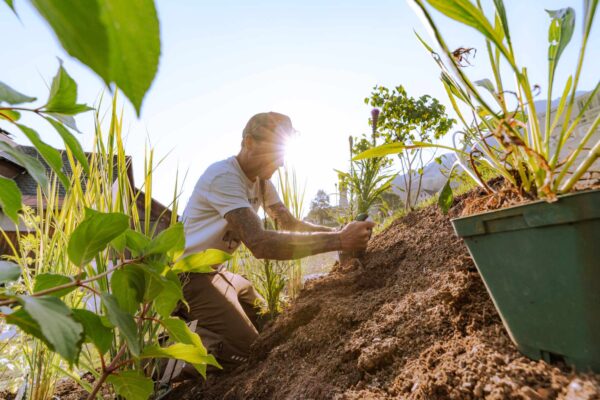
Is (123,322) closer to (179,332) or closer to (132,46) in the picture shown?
(179,332)

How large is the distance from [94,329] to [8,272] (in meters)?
0.14

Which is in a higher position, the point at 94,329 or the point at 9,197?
the point at 9,197

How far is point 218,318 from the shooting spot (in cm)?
182

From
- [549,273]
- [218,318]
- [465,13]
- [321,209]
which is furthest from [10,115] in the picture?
[321,209]

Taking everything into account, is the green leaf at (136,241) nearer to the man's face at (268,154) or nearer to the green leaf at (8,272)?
the green leaf at (8,272)

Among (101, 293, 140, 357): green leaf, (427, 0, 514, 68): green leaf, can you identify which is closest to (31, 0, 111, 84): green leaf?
(101, 293, 140, 357): green leaf

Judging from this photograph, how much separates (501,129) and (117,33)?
2.15 ft

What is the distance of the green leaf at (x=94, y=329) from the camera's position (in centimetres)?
45

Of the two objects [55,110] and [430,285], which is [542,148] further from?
[55,110]

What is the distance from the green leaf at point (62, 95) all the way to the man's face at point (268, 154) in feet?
5.58

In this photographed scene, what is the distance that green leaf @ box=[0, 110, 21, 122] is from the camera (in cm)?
40

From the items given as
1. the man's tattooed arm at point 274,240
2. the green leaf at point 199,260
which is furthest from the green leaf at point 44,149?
the man's tattooed arm at point 274,240

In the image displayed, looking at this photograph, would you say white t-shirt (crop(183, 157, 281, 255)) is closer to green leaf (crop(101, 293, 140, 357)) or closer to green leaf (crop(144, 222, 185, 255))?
green leaf (crop(144, 222, 185, 255))

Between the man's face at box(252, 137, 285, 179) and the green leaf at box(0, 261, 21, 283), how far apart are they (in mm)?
1740
